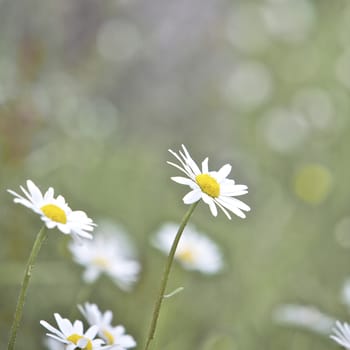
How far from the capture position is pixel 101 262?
1406 mm

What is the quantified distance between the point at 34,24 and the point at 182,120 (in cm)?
90

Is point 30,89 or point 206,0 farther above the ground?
point 206,0

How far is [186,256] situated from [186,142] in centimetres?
158

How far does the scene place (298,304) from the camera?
1.87 meters

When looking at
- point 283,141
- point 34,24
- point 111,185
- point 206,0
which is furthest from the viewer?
point 206,0

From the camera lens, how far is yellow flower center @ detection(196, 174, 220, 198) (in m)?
0.97

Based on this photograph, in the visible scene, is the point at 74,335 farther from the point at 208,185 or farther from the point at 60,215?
the point at 208,185

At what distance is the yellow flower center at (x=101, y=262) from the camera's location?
1.40 meters

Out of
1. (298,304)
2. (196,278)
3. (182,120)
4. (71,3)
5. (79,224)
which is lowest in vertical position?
(79,224)

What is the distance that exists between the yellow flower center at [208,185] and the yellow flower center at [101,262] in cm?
47

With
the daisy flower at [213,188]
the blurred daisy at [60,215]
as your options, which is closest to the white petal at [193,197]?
the daisy flower at [213,188]

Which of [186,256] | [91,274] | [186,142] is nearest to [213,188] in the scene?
[91,274]

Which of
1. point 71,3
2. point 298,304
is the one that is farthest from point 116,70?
point 298,304

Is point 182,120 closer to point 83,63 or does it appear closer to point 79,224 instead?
point 83,63
